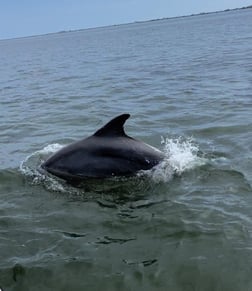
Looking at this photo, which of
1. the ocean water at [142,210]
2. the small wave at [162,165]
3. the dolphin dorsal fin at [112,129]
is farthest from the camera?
the small wave at [162,165]

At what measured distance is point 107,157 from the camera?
9828 millimetres

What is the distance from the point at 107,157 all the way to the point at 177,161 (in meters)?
1.38

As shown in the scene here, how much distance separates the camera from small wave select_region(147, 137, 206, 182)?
9.75 m

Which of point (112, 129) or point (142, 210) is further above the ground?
point (112, 129)

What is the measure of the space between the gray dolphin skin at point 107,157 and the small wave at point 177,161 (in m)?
0.17

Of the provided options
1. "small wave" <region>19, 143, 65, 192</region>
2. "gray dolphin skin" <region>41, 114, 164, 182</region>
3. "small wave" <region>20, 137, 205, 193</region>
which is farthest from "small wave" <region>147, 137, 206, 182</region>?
"small wave" <region>19, 143, 65, 192</region>

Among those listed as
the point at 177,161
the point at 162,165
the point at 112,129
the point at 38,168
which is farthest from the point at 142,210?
the point at 38,168

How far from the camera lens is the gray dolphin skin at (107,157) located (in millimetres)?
9789

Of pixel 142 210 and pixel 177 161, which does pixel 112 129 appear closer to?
pixel 177 161

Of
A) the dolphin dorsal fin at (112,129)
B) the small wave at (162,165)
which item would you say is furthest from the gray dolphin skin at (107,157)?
the small wave at (162,165)

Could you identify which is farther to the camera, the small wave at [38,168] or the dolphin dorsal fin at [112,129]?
the small wave at [38,168]

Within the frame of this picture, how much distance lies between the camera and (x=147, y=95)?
798 inches

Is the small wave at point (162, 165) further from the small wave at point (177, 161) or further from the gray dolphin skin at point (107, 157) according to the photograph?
the gray dolphin skin at point (107, 157)

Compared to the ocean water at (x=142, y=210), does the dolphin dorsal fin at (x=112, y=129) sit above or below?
above
